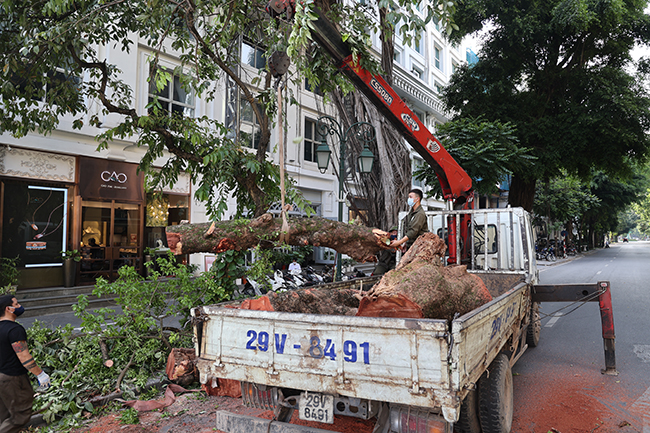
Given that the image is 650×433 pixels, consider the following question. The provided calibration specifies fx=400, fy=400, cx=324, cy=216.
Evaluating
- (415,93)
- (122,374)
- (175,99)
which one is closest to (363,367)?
(122,374)

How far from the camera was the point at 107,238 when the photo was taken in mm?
10898

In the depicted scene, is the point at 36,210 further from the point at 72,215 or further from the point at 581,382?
the point at 581,382

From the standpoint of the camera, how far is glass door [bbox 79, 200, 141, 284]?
10.4 meters

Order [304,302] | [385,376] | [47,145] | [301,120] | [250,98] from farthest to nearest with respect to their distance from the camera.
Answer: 1. [301,120]
2. [47,145]
3. [250,98]
4. [304,302]
5. [385,376]

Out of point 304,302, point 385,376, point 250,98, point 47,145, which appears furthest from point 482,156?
point 47,145

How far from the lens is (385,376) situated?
2.61 metres

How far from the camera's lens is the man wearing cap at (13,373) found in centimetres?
351

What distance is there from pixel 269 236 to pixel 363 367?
2.50 m

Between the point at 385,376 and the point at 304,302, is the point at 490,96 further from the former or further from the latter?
the point at 385,376

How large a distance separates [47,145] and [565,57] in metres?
15.9

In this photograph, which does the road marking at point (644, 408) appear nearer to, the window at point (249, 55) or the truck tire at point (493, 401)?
the truck tire at point (493, 401)

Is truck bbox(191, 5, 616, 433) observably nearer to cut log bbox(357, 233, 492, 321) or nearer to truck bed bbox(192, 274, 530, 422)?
truck bed bbox(192, 274, 530, 422)

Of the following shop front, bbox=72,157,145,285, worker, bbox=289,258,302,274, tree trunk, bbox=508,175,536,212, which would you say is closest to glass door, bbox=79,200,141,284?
shop front, bbox=72,157,145,285

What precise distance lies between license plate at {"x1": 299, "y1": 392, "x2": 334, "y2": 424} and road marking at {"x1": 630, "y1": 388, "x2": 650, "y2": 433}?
3.15 meters
